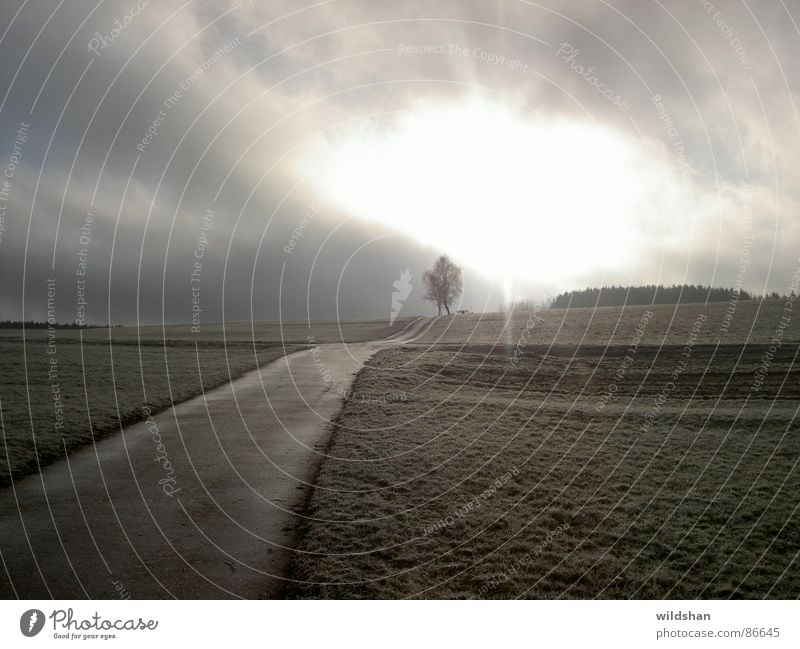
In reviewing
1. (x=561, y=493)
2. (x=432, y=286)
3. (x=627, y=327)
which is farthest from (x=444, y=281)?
(x=561, y=493)

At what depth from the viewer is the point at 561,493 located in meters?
10.3

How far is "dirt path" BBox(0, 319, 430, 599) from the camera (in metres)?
6.50

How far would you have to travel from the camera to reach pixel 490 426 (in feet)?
51.8

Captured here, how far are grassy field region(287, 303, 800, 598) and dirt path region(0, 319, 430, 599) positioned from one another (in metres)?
0.77

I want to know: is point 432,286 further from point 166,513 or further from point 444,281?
point 166,513

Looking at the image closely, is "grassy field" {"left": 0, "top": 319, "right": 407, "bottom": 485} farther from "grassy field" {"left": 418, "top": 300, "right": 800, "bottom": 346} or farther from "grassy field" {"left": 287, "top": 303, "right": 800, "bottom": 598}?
"grassy field" {"left": 418, "top": 300, "right": 800, "bottom": 346}

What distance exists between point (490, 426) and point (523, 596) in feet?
30.1

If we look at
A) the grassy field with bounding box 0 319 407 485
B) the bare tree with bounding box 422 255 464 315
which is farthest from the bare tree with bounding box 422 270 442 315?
the grassy field with bounding box 0 319 407 485

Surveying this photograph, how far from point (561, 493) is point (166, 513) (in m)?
8.37

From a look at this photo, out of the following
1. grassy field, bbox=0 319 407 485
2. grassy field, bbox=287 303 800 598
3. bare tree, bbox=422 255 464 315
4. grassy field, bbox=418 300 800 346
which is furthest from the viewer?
bare tree, bbox=422 255 464 315

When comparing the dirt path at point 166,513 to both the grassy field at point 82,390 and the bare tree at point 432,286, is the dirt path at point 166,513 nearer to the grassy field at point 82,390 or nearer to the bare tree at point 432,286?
the grassy field at point 82,390

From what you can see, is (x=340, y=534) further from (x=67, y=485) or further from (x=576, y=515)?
(x=67, y=485)

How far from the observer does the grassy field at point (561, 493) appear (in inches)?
277

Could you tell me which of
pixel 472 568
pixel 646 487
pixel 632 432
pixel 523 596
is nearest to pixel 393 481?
pixel 472 568
